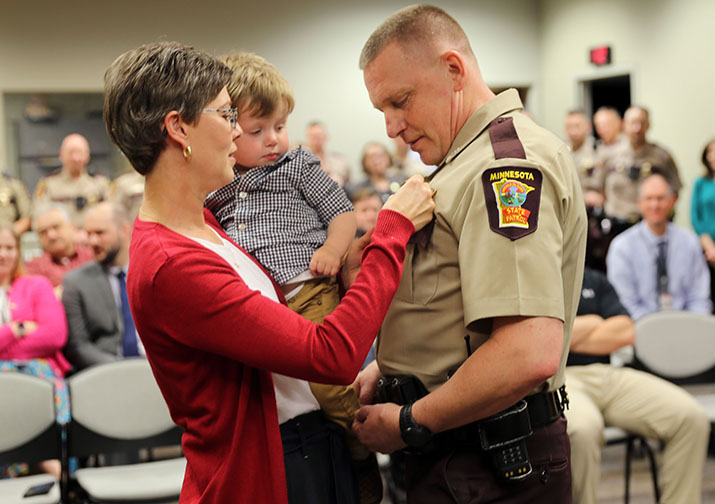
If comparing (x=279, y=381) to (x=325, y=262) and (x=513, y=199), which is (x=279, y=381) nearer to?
(x=325, y=262)

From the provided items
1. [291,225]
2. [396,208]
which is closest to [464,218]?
[396,208]

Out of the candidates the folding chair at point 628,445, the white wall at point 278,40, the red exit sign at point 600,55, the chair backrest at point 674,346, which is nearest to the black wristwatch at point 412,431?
the folding chair at point 628,445

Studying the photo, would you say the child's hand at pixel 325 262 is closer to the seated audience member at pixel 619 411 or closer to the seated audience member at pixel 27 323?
the seated audience member at pixel 619 411

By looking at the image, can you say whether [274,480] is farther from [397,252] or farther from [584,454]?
[584,454]

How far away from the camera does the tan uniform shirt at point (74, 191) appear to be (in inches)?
242

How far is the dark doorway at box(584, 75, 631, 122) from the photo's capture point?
30.8 ft

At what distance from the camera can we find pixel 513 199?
51.0 inches

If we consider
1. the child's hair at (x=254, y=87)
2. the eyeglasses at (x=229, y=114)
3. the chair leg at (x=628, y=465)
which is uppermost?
the child's hair at (x=254, y=87)

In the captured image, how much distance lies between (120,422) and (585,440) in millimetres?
1899

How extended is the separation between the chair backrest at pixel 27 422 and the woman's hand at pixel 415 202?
2.12 meters

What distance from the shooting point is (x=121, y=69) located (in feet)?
4.25

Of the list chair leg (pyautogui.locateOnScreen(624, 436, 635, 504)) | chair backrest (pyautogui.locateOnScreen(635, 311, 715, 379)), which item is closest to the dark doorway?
chair backrest (pyautogui.locateOnScreen(635, 311, 715, 379))

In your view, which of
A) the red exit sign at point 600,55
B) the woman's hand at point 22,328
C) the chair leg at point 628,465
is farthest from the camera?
the red exit sign at point 600,55

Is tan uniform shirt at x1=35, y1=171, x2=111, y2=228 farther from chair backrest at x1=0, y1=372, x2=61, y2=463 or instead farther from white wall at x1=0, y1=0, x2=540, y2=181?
chair backrest at x1=0, y1=372, x2=61, y2=463
